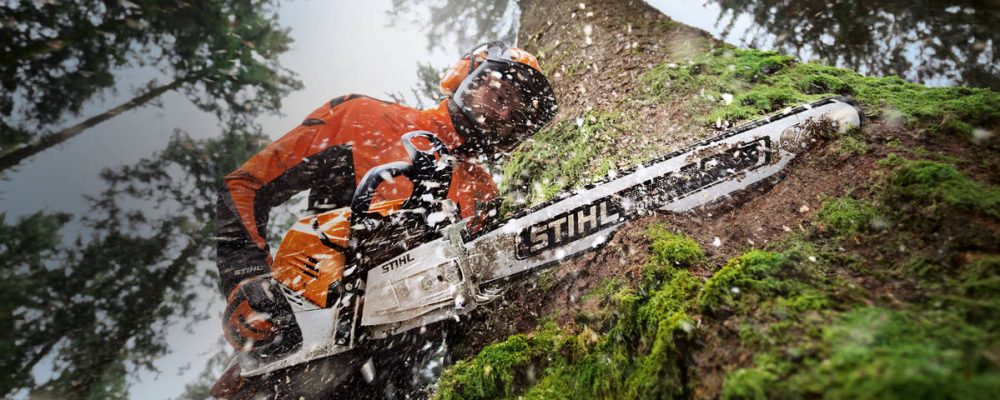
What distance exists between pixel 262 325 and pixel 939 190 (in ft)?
9.71

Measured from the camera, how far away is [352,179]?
8.86 feet

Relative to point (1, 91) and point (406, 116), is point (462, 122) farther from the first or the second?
point (1, 91)

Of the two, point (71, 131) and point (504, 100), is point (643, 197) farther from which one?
point (71, 131)

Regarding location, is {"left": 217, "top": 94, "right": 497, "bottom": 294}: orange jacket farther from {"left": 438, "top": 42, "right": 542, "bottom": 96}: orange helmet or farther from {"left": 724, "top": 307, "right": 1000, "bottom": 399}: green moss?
{"left": 724, "top": 307, "right": 1000, "bottom": 399}: green moss

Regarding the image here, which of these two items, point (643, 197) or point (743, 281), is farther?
point (643, 197)

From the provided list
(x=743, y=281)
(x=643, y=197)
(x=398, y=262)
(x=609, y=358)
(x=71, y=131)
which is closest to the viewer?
(x=743, y=281)

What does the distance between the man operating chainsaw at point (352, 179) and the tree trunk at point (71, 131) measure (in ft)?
9.23

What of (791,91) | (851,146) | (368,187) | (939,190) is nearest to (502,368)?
(368,187)

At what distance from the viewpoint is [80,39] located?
3.57 metres

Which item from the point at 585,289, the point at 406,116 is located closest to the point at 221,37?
the point at 406,116

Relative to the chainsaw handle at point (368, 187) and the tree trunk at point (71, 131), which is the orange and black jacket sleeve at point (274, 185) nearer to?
the chainsaw handle at point (368, 187)

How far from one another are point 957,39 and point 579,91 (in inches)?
116

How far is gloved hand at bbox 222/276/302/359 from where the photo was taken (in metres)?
2.14

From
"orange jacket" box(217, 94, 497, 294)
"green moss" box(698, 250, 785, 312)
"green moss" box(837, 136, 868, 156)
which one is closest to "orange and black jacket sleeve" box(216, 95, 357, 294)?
"orange jacket" box(217, 94, 497, 294)
